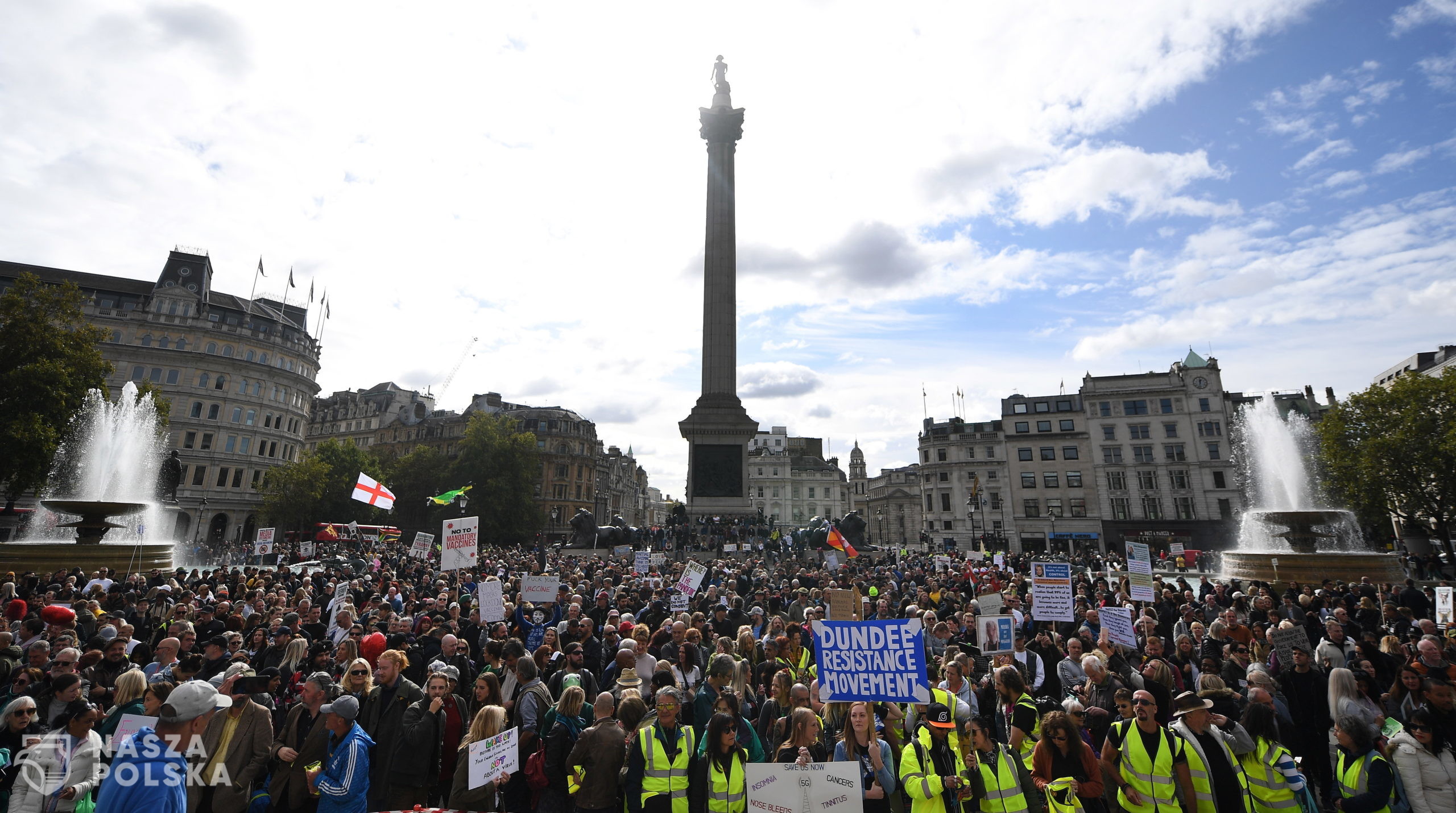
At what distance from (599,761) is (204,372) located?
79.9 meters

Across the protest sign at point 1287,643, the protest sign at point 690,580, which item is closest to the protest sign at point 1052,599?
the protest sign at point 1287,643

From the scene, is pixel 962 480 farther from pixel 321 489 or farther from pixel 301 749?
pixel 301 749

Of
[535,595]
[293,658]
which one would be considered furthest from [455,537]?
[293,658]

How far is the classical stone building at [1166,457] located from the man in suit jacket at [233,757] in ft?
252

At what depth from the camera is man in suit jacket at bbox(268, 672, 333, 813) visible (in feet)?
19.8

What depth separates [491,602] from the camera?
42.0 feet

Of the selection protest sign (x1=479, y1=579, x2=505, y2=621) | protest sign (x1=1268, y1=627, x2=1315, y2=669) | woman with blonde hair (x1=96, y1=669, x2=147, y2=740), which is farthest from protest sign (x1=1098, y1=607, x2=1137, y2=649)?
woman with blonde hair (x1=96, y1=669, x2=147, y2=740)

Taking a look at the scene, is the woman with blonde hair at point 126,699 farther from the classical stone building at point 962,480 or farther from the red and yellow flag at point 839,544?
the classical stone building at point 962,480

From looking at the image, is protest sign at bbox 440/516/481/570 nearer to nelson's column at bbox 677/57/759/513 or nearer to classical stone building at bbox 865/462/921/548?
nelson's column at bbox 677/57/759/513

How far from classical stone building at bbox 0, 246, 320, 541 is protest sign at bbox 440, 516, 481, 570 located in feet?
203

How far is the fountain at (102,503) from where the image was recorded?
67.1 ft

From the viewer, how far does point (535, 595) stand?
1465cm

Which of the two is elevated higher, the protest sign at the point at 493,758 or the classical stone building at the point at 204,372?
the classical stone building at the point at 204,372

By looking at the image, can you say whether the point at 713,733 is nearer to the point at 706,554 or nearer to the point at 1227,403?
the point at 706,554
